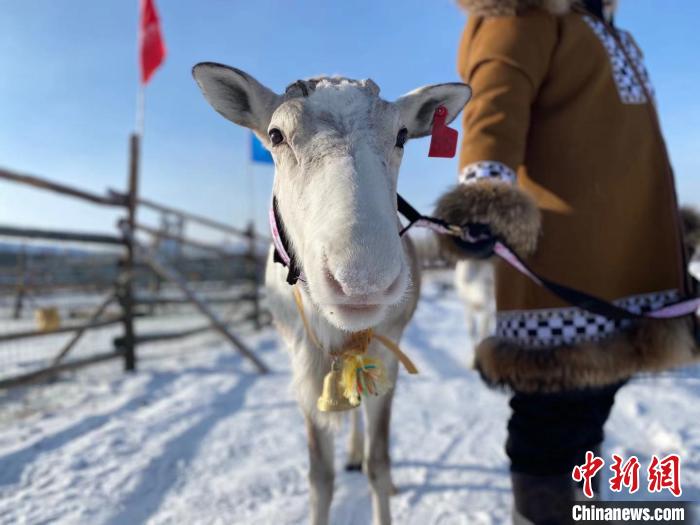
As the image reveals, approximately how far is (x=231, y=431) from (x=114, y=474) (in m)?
0.85

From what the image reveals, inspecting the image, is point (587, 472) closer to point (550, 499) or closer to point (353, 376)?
point (550, 499)

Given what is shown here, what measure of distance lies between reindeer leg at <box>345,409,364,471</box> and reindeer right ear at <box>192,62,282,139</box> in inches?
77.2

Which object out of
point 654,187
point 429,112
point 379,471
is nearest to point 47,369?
point 379,471

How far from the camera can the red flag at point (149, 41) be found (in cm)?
607

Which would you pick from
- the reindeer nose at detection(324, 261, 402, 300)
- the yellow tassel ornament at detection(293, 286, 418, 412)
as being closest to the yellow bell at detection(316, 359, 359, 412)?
the yellow tassel ornament at detection(293, 286, 418, 412)

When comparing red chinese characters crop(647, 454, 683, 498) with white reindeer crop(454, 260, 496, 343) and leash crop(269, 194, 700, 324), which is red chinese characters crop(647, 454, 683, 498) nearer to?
leash crop(269, 194, 700, 324)

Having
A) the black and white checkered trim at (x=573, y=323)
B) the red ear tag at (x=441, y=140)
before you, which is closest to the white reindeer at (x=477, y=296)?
the black and white checkered trim at (x=573, y=323)

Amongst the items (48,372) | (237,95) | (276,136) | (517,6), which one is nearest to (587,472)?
(276,136)

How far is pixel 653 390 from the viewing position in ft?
12.2

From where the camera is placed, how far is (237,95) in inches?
61.9

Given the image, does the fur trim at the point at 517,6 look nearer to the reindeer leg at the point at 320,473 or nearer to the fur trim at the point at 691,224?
the fur trim at the point at 691,224

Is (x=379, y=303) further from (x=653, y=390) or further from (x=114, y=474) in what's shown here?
(x=653, y=390)

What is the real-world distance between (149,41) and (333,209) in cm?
678

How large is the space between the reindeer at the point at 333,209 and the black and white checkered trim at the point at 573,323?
0.56 m
